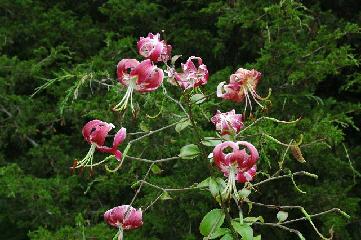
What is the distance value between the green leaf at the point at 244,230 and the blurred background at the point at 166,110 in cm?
86

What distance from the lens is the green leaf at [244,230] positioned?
1410mm

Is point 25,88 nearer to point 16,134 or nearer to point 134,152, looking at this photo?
point 16,134

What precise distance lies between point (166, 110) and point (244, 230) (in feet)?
4.03

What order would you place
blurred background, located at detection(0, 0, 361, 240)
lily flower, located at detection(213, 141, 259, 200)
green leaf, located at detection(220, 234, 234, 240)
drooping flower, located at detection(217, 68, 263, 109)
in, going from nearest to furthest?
lily flower, located at detection(213, 141, 259, 200), drooping flower, located at detection(217, 68, 263, 109), green leaf, located at detection(220, 234, 234, 240), blurred background, located at detection(0, 0, 361, 240)

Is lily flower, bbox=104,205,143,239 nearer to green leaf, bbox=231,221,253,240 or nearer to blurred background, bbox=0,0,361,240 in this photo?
green leaf, bbox=231,221,253,240

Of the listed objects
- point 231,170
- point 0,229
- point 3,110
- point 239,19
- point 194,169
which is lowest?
point 0,229

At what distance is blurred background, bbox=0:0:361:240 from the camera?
2715 mm

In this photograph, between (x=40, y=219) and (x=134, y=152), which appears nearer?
(x=134, y=152)

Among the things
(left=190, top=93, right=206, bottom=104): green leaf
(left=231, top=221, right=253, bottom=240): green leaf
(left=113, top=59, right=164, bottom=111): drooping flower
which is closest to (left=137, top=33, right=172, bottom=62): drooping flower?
(left=113, top=59, right=164, bottom=111): drooping flower

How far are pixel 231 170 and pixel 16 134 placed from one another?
257 centimetres

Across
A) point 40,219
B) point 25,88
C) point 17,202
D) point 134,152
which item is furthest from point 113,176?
point 25,88

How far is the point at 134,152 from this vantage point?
2756mm

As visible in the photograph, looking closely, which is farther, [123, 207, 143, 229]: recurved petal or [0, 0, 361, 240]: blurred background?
[0, 0, 361, 240]: blurred background

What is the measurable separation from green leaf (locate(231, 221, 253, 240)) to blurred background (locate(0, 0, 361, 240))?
86 cm
